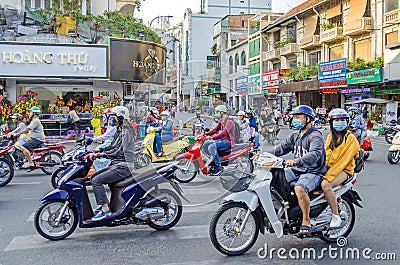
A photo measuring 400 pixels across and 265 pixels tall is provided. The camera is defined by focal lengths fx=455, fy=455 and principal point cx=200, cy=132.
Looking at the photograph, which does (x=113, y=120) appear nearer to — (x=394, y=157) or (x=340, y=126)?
(x=340, y=126)

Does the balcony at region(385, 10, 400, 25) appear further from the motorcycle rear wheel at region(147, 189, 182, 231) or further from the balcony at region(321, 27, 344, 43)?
the motorcycle rear wheel at region(147, 189, 182, 231)

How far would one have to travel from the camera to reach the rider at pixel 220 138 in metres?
9.34

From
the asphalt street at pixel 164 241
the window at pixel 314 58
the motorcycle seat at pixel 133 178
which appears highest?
the window at pixel 314 58

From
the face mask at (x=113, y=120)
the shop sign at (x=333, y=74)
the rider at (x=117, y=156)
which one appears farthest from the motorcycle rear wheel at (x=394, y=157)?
the shop sign at (x=333, y=74)

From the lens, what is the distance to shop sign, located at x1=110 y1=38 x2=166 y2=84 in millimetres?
21328

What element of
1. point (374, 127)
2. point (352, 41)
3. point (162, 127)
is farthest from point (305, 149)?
point (352, 41)

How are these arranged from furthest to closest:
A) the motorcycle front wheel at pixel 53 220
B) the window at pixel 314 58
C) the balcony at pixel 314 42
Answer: the window at pixel 314 58, the balcony at pixel 314 42, the motorcycle front wheel at pixel 53 220

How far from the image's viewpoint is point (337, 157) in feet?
17.4

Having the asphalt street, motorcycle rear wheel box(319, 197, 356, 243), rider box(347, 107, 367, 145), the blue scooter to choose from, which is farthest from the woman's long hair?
rider box(347, 107, 367, 145)

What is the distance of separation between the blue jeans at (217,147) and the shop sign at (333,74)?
73.5 ft

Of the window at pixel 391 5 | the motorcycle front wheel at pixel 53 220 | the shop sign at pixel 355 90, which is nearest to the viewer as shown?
the motorcycle front wheel at pixel 53 220

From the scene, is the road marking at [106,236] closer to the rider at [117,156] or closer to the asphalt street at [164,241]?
the asphalt street at [164,241]

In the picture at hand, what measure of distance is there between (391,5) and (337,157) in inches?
Result: 1028

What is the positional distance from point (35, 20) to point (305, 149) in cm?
2263
